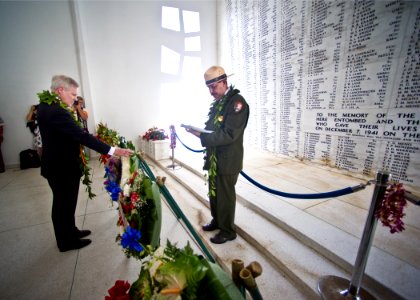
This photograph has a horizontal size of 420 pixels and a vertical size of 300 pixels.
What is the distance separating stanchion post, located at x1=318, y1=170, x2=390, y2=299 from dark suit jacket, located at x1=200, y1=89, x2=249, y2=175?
1.12 meters

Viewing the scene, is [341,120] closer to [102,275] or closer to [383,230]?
[383,230]

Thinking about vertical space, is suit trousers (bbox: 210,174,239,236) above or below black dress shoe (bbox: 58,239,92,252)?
above

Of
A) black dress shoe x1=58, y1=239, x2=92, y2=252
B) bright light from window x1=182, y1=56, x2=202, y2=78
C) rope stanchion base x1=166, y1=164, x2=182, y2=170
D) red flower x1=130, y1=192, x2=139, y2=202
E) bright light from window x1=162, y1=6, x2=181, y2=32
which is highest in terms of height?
bright light from window x1=162, y1=6, x2=181, y2=32

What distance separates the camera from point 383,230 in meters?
2.07

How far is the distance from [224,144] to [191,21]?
6.01 metres

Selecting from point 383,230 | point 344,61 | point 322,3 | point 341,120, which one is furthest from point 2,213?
point 322,3

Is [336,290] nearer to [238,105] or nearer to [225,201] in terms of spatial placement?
[225,201]

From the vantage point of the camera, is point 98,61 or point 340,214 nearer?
point 340,214

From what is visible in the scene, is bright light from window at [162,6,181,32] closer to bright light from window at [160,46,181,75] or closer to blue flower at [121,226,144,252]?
bright light from window at [160,46,181,75]

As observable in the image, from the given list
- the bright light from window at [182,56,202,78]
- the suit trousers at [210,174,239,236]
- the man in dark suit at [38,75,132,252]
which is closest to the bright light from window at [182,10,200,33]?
the bright light from window at [182,56,202,78]

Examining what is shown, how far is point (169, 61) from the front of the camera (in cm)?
635

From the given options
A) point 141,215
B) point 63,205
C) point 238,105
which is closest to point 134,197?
point 141,215

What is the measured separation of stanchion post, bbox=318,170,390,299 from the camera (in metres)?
1.28

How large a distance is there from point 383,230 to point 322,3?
364 centimetres
